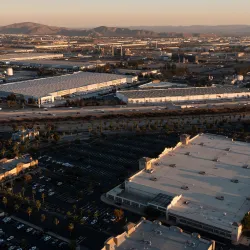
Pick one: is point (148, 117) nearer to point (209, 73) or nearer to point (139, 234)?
point (139, 234)

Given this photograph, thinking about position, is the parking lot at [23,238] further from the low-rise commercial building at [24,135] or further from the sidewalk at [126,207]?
the low-rise commercial building at [24,135]

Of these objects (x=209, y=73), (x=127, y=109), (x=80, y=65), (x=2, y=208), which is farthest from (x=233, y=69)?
(x=2, y=208)

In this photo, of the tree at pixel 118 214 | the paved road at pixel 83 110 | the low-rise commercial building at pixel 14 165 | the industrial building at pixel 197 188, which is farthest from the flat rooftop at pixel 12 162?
the paved road at pixel 83 110

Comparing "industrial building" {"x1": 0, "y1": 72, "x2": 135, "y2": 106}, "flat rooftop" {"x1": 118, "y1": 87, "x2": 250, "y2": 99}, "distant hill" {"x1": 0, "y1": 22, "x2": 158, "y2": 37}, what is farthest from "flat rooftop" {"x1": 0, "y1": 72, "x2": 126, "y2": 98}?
"distant hill" {"x1": 0, "y1": 22, "x2": 158, "y2": 37}

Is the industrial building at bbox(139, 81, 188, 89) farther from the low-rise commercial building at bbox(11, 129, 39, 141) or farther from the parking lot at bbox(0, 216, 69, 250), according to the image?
the parking lot at bbox(0, 216, 69, 250)

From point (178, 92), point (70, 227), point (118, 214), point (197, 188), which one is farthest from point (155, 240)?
point (178, 92)

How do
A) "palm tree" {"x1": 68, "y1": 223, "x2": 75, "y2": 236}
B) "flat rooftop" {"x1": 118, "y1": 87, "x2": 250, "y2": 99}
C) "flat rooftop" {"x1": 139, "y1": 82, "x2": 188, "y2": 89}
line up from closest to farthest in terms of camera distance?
1. "palm tree" {"x1": 68, "y1": 223, "x2": 75, "y2": 236}
2. "flat rooftop" {"x1": 118, "y1": 87, "x2": 250, "y2": 99}
3. "flat rooftop" {"x1": 139, "y1": 82, "x2": 188, "y2": 89}

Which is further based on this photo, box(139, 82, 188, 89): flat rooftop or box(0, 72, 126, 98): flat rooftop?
box(139, 82, 188, 89): flat rooftop
